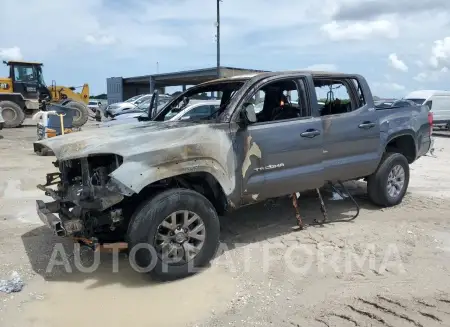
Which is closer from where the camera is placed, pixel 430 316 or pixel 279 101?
pixel 430 316

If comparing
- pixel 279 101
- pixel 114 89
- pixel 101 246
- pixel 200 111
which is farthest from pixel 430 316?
pixel 114 89

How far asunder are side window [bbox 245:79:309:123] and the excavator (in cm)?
1674

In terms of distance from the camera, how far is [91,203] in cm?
392

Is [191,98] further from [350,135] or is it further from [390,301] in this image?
[390,301]

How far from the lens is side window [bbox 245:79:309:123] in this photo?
207 inches

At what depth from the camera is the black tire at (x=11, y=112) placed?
21062mm

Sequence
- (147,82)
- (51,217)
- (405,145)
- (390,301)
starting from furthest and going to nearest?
(147,82) → (405,145) → (51,217) → (390,301)

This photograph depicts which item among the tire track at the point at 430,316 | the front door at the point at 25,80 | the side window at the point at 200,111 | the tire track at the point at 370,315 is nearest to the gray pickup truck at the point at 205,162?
the side window at the point at 200,111

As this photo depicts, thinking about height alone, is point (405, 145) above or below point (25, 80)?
below

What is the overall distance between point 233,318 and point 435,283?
1970 mm

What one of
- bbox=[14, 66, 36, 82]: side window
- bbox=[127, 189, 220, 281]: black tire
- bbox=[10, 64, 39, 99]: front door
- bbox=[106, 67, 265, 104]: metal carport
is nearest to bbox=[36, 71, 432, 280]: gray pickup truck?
bbox=[127, 189, 220, 281]: black tire

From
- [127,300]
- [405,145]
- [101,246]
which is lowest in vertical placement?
[127,300]

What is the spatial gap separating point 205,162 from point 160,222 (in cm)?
73

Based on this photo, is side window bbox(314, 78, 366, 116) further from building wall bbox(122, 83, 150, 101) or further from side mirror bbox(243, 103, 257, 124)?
building wall bbox(122, 83, 150, 101)
